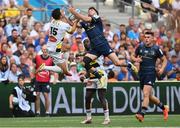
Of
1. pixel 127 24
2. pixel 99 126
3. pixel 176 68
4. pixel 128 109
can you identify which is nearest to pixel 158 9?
pixel 127 24

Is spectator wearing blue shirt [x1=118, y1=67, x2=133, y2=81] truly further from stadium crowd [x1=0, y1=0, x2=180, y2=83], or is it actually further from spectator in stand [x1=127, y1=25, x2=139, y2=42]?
spectator in stand [x1=127, y1=25, x2=139, y2=42]

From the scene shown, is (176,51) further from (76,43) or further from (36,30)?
(36,30)

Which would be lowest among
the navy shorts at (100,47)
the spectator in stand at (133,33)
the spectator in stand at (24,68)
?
the spectator in stand at (24,68)

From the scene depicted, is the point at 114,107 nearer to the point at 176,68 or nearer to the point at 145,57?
the point at 176,68

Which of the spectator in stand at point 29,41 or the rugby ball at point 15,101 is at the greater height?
the spectator in stand at point 29,41

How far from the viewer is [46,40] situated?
29.9 metres

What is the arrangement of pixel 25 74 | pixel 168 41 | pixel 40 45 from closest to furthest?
pixel 25 74, pixel 40 45, pixel 168 41

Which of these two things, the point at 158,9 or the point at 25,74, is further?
the point at 158,9

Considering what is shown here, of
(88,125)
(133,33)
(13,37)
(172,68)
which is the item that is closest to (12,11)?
(13,37)

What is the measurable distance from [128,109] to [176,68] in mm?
2761

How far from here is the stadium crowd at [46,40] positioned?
91.7 feet

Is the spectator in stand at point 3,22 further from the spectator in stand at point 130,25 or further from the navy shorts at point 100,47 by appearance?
the navy shorts at point 100,47

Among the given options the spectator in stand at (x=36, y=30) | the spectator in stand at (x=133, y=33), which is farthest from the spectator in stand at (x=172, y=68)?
the spectator in stand at (x=36, y=30)

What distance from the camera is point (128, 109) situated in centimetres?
2802
